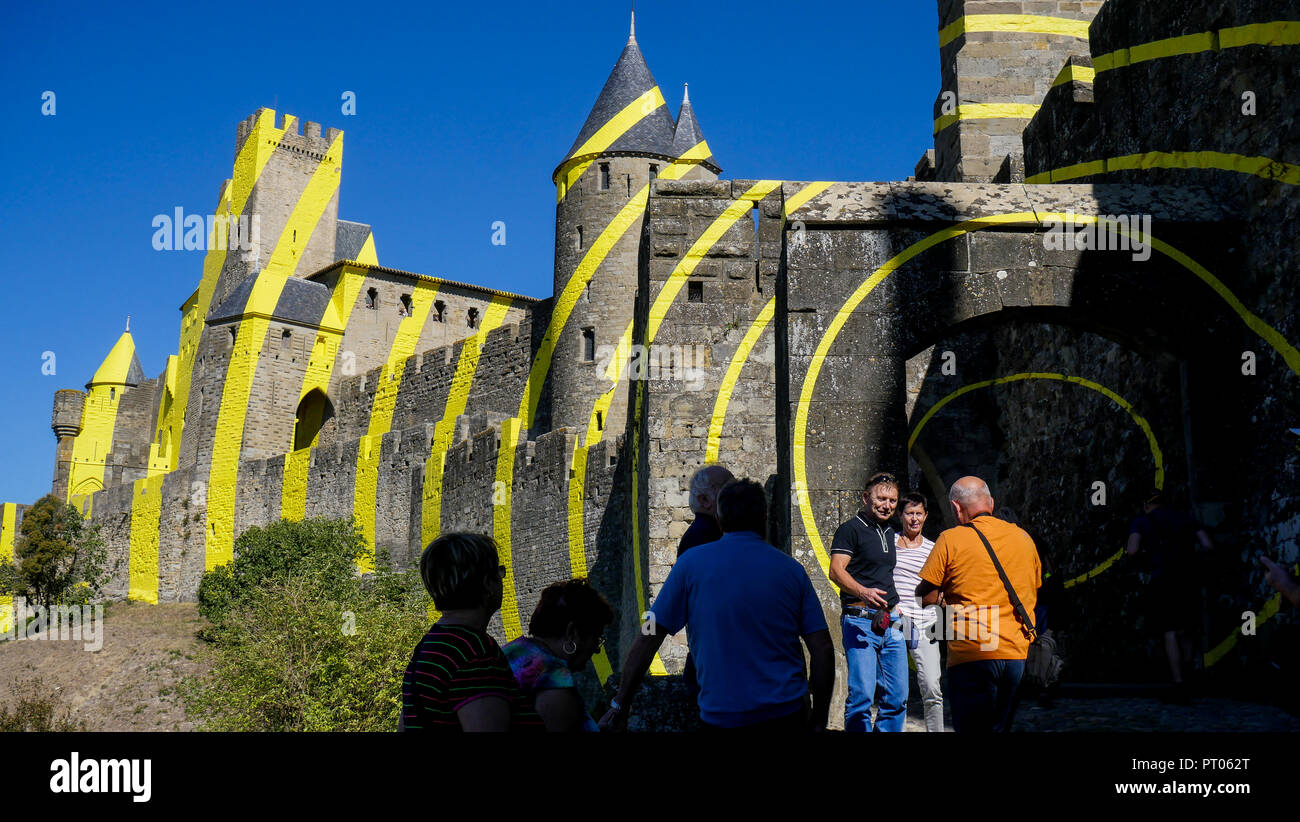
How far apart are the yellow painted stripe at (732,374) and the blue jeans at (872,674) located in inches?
147

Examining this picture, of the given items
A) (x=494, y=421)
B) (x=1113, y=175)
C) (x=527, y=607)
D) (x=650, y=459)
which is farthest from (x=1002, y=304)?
(x=494, y=421)

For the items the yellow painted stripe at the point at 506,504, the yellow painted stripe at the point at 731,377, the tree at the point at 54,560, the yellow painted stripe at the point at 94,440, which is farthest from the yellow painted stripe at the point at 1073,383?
the yellow painted stripe at the point at 94,440

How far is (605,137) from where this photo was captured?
103ft

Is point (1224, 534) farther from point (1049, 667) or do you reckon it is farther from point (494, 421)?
point (494, 421)

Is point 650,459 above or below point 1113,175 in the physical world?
below

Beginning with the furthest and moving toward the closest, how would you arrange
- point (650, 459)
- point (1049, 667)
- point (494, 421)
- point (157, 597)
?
point (157, 597), point (494, 421), point (650, 459), point (1049, 667)

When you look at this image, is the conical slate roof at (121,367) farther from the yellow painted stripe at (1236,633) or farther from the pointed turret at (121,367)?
the yellow painted stripe at (1236,633)

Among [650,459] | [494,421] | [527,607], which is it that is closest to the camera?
[650,459]

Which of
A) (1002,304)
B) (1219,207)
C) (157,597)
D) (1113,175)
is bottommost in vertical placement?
(157,597)

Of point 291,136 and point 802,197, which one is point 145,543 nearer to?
point 291,136

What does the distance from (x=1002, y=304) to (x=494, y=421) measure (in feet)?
65.6

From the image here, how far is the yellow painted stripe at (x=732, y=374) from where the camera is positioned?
8.88 meters

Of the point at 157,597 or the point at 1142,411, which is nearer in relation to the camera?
the point at 1142,411

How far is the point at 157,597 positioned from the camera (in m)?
35.6
